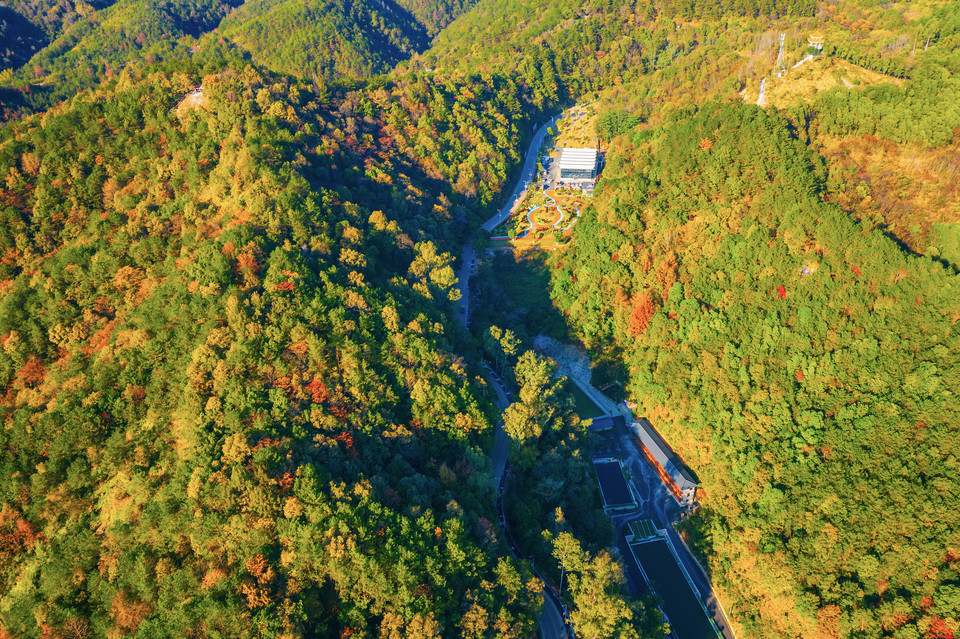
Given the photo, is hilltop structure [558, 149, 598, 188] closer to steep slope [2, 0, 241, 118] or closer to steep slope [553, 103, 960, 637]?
steep slope [553, 103, 960, 637]

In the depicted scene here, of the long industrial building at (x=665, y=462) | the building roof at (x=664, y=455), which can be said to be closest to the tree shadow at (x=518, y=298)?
the building roof at (x=664, y=455)

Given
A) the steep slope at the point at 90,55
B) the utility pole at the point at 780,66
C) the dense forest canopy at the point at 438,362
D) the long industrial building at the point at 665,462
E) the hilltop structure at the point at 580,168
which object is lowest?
the long industrial building at the point at 665,462

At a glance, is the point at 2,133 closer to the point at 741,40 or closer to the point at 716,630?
the point at 716,630

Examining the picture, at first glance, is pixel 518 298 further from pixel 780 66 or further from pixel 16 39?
pixel 16 39

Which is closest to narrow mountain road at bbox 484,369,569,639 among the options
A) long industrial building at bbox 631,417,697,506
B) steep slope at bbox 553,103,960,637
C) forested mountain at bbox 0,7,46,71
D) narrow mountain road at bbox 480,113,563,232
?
steep slope at bbox 553,103,960,637

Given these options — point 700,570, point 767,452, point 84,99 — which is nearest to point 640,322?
point 767,452

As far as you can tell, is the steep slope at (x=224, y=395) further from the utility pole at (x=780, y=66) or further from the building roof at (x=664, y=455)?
the utility pole at (x=780, y=66)

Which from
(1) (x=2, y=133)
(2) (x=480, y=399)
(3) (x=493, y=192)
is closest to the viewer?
(2) (x=480, y=399)
